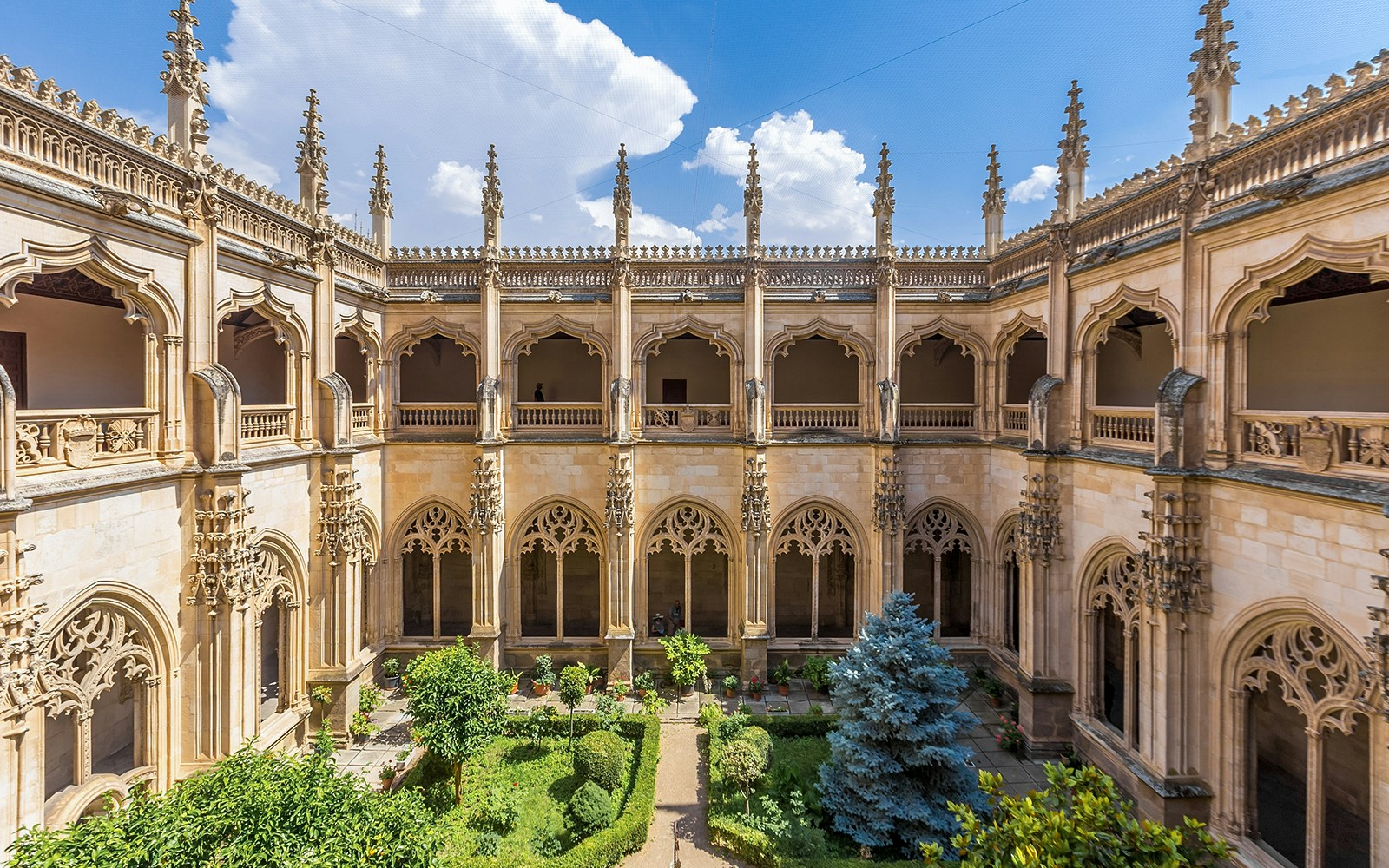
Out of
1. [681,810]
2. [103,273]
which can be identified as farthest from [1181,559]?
[103,273]

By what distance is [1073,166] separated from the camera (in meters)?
17.1

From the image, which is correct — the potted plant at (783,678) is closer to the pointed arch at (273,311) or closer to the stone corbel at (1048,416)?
the stone corbel at (1048,416)

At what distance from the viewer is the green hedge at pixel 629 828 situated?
1211cm

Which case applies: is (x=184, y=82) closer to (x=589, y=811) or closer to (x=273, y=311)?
(x=273, y=311)

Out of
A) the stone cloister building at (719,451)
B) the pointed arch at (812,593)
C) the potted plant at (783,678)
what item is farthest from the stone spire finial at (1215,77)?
the potted plant at (783,678)

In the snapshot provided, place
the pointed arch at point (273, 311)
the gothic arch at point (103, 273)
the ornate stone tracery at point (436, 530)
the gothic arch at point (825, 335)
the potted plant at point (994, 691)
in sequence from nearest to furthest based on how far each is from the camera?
the gothic arch at point (103, 273)
the pointed arch at point (273, 311)
the potted plant at point (994, 691)
the ornate stone tracery at point (436, 530)
the gothic arch at point (825, 335)

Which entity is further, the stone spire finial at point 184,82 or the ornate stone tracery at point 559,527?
the ornate stone tracery at point 559,527

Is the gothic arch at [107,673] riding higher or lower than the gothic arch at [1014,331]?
lower

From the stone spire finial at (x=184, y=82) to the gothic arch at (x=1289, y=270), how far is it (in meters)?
22.1

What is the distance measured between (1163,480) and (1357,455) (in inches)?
114

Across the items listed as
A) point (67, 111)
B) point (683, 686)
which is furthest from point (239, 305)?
point (683, 686)

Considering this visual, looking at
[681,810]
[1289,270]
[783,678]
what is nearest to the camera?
[1289,270]

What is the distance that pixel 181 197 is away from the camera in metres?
13.1

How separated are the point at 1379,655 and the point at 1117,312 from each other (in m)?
8.97
